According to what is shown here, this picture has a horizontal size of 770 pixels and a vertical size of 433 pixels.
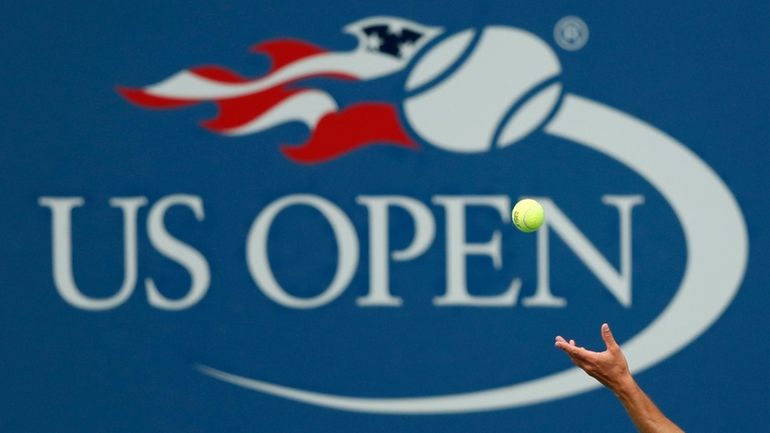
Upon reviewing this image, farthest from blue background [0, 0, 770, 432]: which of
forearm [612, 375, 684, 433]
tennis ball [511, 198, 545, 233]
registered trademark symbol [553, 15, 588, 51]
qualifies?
forearm [612, 375, 684, 433]

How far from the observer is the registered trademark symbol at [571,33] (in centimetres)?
516

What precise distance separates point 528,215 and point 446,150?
66 centimetres

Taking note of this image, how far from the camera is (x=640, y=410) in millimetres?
3445

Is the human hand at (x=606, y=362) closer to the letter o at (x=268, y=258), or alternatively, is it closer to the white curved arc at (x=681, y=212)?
the white curved arc at (x=681, y=212)

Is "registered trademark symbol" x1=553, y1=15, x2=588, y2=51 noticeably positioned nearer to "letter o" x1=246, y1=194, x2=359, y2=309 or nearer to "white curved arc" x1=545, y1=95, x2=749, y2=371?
"white curved arc" x1=545, y1=95, x2=749, y2=371

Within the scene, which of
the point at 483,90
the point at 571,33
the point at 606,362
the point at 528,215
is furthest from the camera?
the point at 483,90

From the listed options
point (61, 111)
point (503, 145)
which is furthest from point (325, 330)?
point (61, 111)

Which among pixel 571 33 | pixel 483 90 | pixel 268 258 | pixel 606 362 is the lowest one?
pixel 606 362

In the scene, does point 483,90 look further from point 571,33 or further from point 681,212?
point 681,212

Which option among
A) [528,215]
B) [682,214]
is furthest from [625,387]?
[682,214]

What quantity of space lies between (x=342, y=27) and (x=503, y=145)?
757mm

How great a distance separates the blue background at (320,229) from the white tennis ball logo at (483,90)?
63 millimetres

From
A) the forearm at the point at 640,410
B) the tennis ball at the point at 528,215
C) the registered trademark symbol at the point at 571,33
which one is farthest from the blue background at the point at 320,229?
the forearm at the point at 640,410

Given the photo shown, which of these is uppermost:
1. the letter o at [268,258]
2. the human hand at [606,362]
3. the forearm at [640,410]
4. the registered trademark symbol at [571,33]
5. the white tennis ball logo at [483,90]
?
the registered trademark symbol at [571,33]
